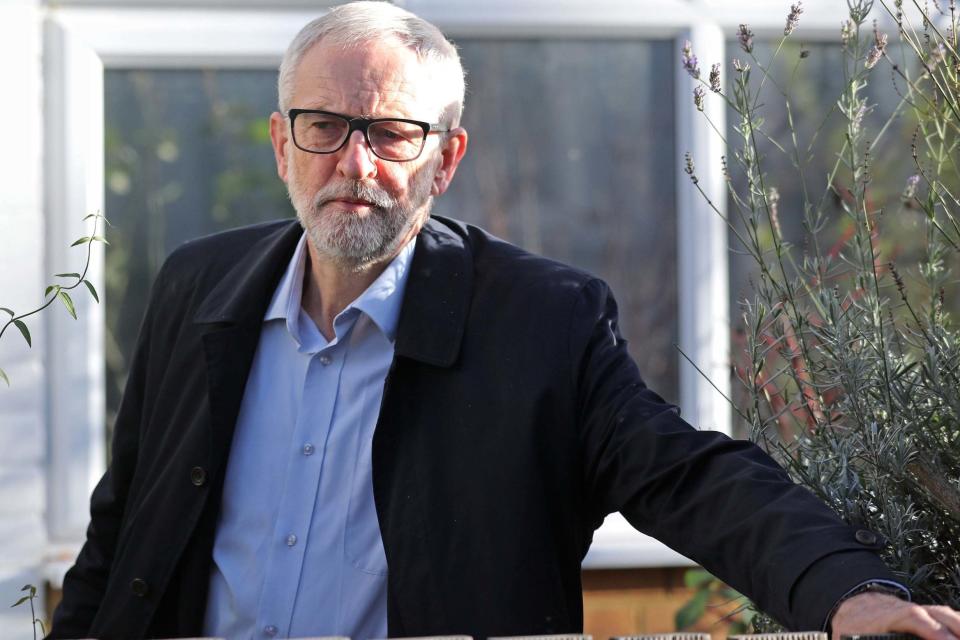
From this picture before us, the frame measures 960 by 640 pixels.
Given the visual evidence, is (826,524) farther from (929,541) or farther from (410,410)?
(410,410)

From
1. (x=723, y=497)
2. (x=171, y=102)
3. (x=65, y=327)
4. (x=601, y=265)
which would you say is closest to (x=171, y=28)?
(x=171, y=102)

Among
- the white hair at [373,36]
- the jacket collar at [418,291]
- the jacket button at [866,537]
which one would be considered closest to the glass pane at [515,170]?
the jacket collar at [418,291]

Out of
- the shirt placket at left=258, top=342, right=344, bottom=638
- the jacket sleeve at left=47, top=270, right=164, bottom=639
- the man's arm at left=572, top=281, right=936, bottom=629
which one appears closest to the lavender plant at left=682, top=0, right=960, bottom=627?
the man's arm at left=572, top=281, right=936, bottom=629

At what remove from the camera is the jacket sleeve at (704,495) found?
1756 mm

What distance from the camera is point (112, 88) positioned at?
3635 millimetres

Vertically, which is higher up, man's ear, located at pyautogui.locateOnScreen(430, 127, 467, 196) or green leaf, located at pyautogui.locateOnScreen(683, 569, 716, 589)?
man's ear, located at pyautogui.locateOnScreen(430, 127, 467, 196)

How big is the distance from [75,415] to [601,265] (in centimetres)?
158

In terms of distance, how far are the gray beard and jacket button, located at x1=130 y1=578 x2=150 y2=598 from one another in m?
0.71

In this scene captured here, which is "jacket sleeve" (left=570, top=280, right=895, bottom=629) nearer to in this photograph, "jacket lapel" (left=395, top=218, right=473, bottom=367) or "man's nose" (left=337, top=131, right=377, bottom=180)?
"jacket lapel" (left=395, top=218, right=473, bottom=367)

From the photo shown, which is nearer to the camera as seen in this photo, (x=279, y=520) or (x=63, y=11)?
(x=279, y=520)

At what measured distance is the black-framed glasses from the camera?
244 centimetres

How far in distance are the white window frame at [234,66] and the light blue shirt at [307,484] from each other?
1230 millimetres

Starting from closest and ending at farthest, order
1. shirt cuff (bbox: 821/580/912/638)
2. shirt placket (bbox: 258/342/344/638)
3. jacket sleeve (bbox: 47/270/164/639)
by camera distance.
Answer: shirt cuff (bbox: 821/580/912/638) < shirt placket (bbox: 258/342/344/638) < jacket sleeve (bbox: 47/270/164/639)

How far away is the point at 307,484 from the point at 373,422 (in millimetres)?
169
